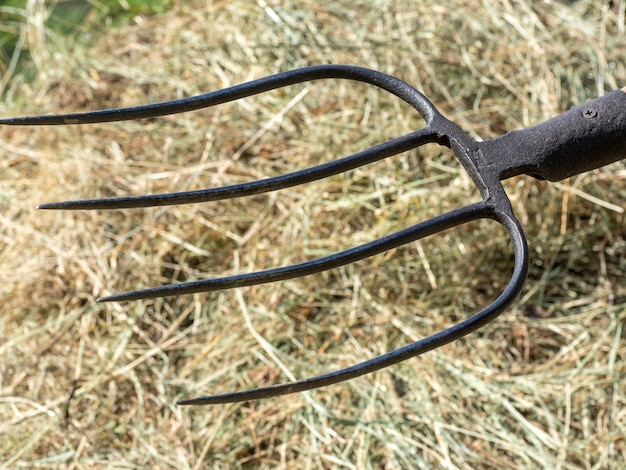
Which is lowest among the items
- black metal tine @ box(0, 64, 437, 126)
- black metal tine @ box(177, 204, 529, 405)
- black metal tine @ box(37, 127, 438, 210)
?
black metal tine @ box(177, 204, 529, 405)

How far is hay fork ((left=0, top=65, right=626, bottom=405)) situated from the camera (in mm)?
885

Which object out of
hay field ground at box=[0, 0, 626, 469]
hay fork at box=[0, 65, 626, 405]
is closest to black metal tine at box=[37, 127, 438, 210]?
hay fork at box=[0, 65, 626, 405]

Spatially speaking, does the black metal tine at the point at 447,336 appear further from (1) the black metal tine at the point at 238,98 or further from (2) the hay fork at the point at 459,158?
(1) the black metal tine at the point at 238,98

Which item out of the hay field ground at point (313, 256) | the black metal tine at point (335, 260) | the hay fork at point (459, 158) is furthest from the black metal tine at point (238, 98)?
the hay field ground at point (313, 256)

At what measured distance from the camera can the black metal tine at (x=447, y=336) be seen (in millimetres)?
842

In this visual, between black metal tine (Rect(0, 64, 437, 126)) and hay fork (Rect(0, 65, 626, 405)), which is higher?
black metal tine (Rect(0, 64, 437, 126))

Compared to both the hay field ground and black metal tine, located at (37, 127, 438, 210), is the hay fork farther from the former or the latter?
the hay field ground

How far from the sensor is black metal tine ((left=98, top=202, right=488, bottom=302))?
0.89 metres

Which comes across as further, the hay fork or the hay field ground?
the hay field ground

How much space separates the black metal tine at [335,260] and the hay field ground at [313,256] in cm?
45

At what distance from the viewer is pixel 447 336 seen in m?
0.84

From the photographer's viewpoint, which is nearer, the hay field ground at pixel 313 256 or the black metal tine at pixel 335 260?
the black metal tine at pixel 335 260

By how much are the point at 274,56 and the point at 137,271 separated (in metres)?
0.59

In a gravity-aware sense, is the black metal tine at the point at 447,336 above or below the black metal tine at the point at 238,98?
below
